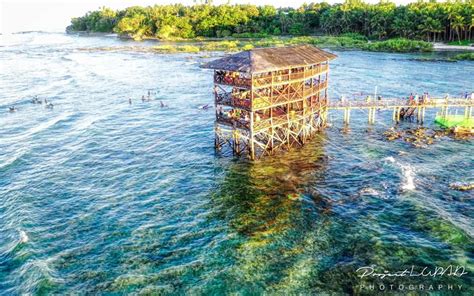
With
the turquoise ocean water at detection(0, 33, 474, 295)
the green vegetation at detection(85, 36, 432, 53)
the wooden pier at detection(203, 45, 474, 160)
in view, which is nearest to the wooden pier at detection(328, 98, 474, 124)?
the wooden pier at detection(203, 45, 474, 160)

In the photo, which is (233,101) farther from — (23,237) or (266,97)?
(23,237)

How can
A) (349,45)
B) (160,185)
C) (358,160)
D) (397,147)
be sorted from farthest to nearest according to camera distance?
(349,45) < (397,147) < (358,160) < (160,185)

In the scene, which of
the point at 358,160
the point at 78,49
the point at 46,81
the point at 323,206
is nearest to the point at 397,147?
the point at 358,160

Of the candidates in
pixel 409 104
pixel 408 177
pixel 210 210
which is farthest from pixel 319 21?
pixel 210 210

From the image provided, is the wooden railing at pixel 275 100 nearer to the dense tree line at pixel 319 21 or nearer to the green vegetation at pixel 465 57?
the green vegetation at pixel 465 57

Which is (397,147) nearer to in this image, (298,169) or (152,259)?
(298,169)
